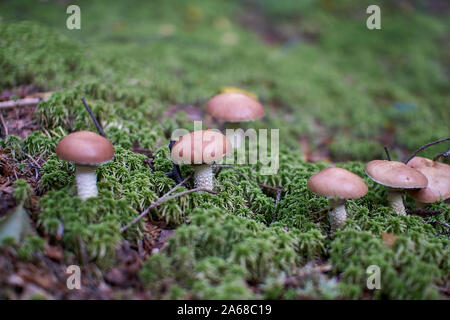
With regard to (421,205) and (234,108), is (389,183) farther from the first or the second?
(234,108)

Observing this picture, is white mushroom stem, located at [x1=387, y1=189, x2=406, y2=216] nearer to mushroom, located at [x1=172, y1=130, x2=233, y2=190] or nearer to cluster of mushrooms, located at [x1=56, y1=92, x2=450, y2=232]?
cluster of mushrooms, located at [x1=56, y1=92, x2=450, y2=232]

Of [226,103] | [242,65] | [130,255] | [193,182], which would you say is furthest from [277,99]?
[130,255]

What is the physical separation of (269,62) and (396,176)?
16.7ft

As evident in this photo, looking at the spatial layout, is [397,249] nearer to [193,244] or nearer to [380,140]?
[193,244]

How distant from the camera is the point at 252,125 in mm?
5020

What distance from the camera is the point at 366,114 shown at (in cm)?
618

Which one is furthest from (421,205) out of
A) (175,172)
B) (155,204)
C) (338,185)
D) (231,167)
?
(155,204)

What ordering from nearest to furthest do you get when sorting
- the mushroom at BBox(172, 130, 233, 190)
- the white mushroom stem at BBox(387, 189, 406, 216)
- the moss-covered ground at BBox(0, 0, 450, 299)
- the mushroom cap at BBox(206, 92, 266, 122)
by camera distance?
the moss-covered ground at BBox(0, 0, 450, 299), the mushroom at BBox(172, 130, 233, 190), the white mushroom stem at BBox(387, 189, 406, 216), the mushroom cap at BBox(206, 92, 266, 122)

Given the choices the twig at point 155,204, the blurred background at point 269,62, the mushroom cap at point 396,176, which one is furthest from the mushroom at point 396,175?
the blurred background at point 269,62

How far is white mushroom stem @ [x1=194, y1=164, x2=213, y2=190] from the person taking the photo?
2971mm

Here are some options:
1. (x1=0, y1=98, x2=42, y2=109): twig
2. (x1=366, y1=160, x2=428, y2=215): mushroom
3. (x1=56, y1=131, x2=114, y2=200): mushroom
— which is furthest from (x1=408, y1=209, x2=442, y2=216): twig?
(x1=0, y1=98, x2=42, y2=109): twig

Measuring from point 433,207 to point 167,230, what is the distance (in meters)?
2.76

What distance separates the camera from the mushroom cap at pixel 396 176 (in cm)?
260

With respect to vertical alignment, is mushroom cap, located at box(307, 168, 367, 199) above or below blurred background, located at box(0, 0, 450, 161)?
below
